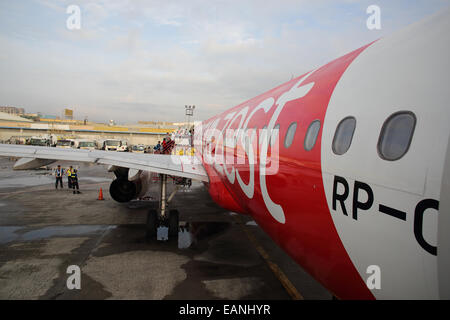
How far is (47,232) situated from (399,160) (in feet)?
36.5

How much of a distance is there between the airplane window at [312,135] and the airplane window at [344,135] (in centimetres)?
40

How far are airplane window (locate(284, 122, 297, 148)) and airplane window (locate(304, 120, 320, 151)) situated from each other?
39 cm

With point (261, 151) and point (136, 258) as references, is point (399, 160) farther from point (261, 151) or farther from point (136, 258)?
point (136, 258)

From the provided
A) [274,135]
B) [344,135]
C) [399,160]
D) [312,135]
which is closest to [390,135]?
[399,160]

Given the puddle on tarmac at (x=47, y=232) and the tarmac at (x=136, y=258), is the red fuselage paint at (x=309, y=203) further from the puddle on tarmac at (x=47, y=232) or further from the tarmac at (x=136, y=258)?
the puddle on tarmac at (x=47, y=232)

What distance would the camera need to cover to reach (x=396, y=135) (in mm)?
2369

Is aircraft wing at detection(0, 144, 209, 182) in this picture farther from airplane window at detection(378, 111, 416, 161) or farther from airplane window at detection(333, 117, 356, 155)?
airplane window at detection(378, 111, 416, 161)

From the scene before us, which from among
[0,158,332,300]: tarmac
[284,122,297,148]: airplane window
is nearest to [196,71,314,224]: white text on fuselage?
[284,122,297,148]: airplane window

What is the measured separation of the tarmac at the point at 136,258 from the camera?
6.12 meters

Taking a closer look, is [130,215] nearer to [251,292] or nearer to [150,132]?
[251,292]

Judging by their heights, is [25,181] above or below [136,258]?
above
